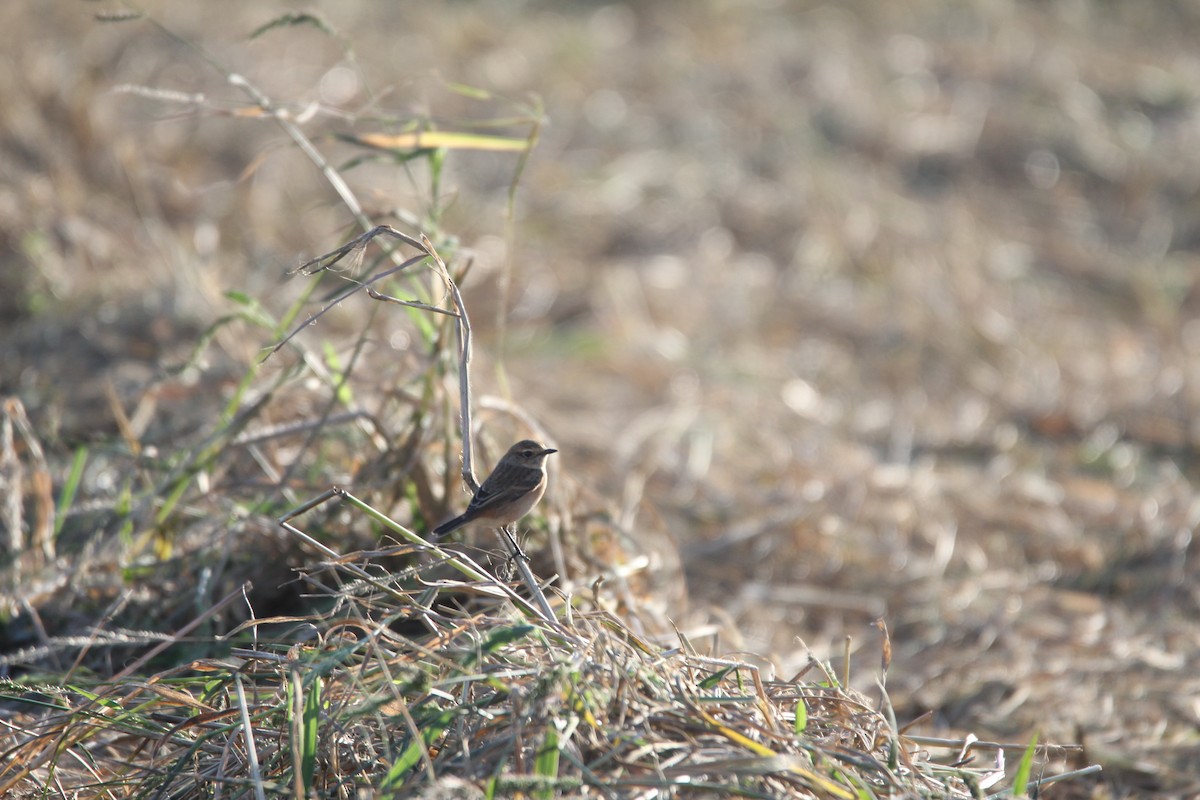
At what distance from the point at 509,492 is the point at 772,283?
5220 mm

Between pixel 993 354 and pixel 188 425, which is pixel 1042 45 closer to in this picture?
pixel 993 354

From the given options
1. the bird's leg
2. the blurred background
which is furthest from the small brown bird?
the blurred background

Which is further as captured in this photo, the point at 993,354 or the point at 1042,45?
the point at 1042,45

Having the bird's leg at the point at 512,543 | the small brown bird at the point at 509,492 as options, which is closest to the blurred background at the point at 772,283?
the small brown bird at the point at 509,492

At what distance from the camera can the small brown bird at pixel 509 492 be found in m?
3.25

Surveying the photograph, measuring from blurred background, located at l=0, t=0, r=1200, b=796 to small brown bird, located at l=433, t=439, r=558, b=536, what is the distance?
0.43 metres

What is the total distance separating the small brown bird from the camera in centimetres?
325

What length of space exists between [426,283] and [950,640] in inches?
104

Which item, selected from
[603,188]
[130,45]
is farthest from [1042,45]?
[130,45]

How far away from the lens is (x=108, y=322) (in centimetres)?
556

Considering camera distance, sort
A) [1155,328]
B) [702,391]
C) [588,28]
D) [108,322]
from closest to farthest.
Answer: [108,322] < [702,391] < [1155,328] < [588,28]

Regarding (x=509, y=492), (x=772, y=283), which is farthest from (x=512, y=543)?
(x=772, y=283)

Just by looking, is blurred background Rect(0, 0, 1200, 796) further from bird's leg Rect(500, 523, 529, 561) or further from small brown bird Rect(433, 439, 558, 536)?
bird's leg Rect(500, 523, 529, 561)

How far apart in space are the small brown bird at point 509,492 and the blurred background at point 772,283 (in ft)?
1.42
